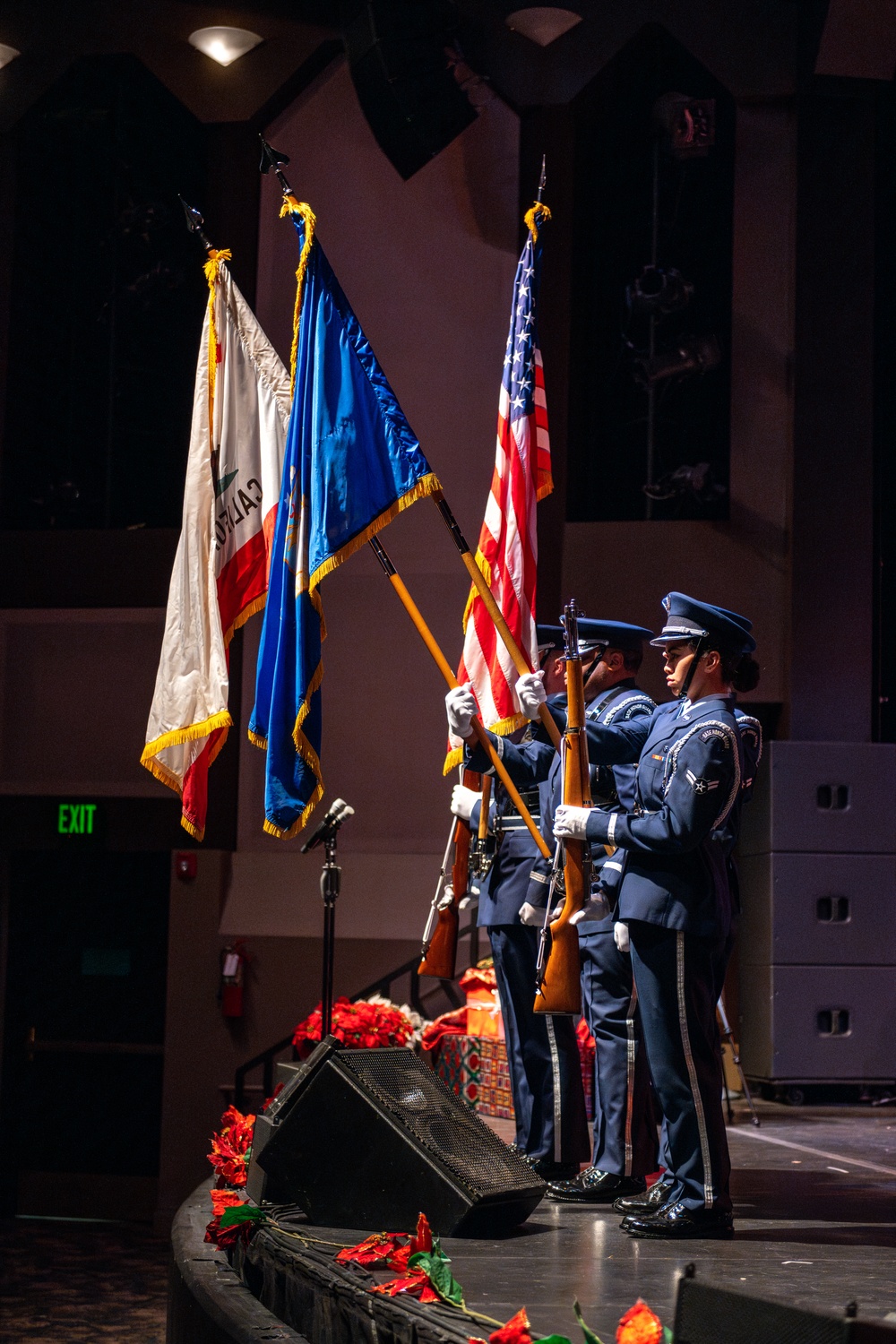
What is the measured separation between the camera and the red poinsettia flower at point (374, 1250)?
2834 millimetres

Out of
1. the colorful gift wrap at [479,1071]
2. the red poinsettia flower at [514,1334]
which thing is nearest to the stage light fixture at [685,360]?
the colorful gift wrap at [479,1071]

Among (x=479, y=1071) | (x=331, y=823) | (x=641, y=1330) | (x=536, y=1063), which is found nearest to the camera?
(x=641, y=1330)

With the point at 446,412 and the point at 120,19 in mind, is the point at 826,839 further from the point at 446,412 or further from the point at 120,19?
the point at 120,19

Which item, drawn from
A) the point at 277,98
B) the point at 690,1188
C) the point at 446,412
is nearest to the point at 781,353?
the point at 446,412

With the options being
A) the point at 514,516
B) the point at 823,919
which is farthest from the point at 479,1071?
the point at 514,516

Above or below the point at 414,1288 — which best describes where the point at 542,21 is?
above

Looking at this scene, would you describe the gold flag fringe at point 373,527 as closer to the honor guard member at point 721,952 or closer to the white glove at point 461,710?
the white glove at point 461,710

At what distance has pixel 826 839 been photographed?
24.2 feet

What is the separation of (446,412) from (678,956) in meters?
5.41

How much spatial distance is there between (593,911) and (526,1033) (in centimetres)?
66

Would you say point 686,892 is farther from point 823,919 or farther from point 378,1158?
point 823,919

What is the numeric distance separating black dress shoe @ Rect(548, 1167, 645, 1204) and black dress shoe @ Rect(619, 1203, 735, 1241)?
40 centimetres

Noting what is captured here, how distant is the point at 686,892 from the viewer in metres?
3.32

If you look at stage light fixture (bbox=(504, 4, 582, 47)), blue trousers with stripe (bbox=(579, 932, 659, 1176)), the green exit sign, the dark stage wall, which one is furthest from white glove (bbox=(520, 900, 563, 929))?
stage light fixture (bbox=(504, 4, 582, 47))
